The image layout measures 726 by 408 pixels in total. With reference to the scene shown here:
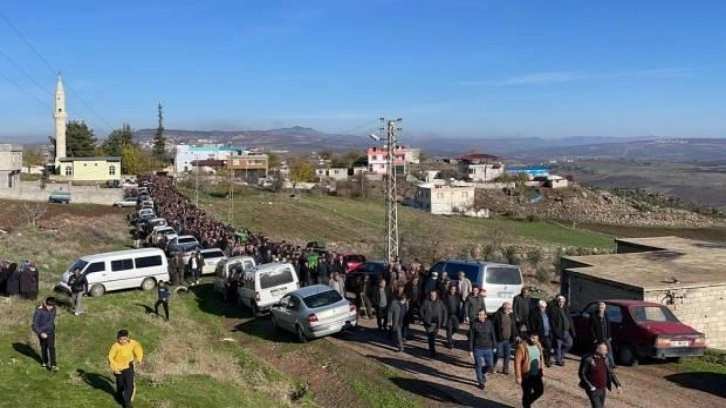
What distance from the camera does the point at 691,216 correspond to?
128 m

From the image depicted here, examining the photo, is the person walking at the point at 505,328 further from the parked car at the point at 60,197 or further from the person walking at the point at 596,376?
the parked car at the point at 60,197

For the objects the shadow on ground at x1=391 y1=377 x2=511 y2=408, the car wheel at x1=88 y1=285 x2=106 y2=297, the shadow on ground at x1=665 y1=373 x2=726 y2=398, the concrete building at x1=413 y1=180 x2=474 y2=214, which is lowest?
the concrete building at x1=413 y1=180 x2=474 y2=214

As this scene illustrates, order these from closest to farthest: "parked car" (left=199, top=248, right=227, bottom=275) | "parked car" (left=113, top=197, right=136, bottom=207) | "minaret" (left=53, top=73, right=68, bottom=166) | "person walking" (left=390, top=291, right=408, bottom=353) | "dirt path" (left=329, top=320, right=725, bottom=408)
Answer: "dirt path" (left=329, top=320, right=725, bottom=408), "person walking" (left=390, top=291, right=408, bottom=353), "parked car" (left=199, top=248, right=227, bottom=275), "parked car" (left=113, top=197, right=136, bottom=207), "minaret" (left=53, top=73, right=68, bottom=166)

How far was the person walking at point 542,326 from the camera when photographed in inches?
560

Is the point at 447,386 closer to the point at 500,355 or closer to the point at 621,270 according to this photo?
the point at 500,355

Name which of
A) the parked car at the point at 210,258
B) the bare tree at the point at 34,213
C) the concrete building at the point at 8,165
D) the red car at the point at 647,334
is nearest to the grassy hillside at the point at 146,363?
the parked car at the point at 210,258

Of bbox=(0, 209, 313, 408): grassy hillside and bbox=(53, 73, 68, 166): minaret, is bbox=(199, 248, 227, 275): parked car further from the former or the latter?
bbox=(53, 73, 68, 166): minaret

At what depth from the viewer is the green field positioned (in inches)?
2351

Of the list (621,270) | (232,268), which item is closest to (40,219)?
(232,268)

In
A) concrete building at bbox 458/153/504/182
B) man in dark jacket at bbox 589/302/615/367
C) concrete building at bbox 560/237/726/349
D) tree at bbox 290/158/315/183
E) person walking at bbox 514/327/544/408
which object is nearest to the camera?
person walking at bbox 514/327/544/408

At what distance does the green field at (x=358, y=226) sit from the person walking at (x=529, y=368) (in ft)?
122

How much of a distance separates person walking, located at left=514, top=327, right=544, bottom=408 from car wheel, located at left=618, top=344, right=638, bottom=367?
168 inches

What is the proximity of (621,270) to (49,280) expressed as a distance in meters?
19.1

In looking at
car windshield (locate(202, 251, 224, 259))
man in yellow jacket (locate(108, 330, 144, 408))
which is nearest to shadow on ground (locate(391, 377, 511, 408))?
man in yellow jacket (locate(108, 330, 144, 408))
